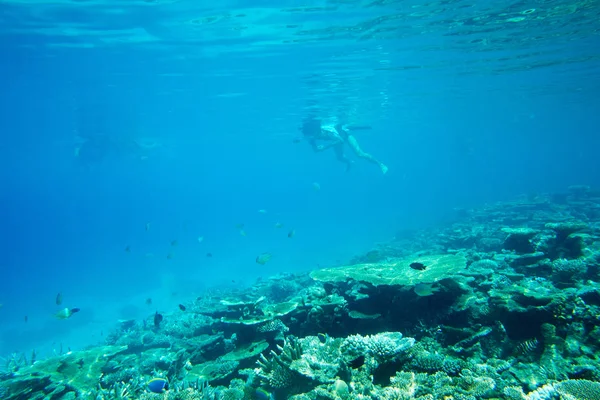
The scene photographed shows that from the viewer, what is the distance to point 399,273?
250 inches

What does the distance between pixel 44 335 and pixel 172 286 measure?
36.3 feet

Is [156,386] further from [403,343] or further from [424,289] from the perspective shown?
[424,289]

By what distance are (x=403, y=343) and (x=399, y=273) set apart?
2.30 m

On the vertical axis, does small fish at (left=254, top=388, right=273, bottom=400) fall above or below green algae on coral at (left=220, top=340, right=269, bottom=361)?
above

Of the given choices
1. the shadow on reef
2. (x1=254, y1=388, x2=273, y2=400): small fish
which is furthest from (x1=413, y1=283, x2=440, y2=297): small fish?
(x1=254, y1=388, x2=273, y2=400): small fish

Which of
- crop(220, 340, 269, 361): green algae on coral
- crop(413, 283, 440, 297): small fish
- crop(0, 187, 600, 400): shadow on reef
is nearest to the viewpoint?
crop(0, 187, 600, 400): shadow on reef

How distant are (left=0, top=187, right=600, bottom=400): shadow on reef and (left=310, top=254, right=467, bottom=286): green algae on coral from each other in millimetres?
33

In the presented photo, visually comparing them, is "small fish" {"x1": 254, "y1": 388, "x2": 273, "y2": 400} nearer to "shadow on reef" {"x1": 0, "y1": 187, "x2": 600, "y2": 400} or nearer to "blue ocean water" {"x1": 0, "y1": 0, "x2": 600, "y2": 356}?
"shadow on reef" {"x1": 0, "y1": 187, "x2": 600, "y2": 400}

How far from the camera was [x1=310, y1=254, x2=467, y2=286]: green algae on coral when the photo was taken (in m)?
5.84

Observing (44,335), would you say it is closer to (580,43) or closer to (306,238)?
(306,238)

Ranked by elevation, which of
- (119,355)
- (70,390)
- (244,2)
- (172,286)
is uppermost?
(244,2)

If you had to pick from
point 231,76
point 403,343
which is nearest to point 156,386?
point 403,343

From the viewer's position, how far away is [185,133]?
46.1 metres

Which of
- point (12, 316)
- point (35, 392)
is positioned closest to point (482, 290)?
point (35, 392)
